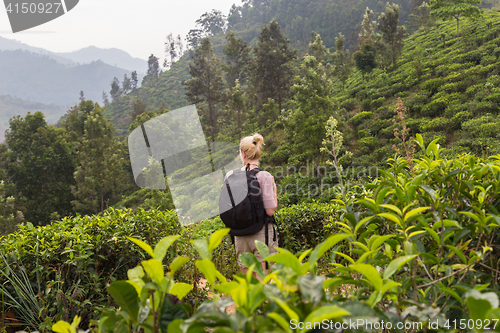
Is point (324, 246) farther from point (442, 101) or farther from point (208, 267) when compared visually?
point (442, 101)

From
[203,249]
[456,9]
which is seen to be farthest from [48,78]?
[203,249]

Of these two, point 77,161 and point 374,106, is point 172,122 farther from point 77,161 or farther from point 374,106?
point 77,161

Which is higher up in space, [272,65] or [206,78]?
[206,78]

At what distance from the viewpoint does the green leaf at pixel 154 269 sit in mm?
550

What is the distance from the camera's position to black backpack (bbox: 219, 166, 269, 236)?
6.64 ft

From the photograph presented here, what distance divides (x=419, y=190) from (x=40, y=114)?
23.4 meters

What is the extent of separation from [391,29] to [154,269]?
2396 cm

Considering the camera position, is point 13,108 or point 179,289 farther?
point 13,108

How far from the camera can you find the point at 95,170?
18062 mm

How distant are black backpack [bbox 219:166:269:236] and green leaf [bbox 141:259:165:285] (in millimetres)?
1438

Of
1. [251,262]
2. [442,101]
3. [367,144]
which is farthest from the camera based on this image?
[367,144]

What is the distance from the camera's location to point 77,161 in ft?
64.2

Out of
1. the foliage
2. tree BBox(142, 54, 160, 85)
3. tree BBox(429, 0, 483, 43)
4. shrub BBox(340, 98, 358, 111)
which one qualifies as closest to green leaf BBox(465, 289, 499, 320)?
the foliage

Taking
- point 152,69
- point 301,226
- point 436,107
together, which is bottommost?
point 436,107
